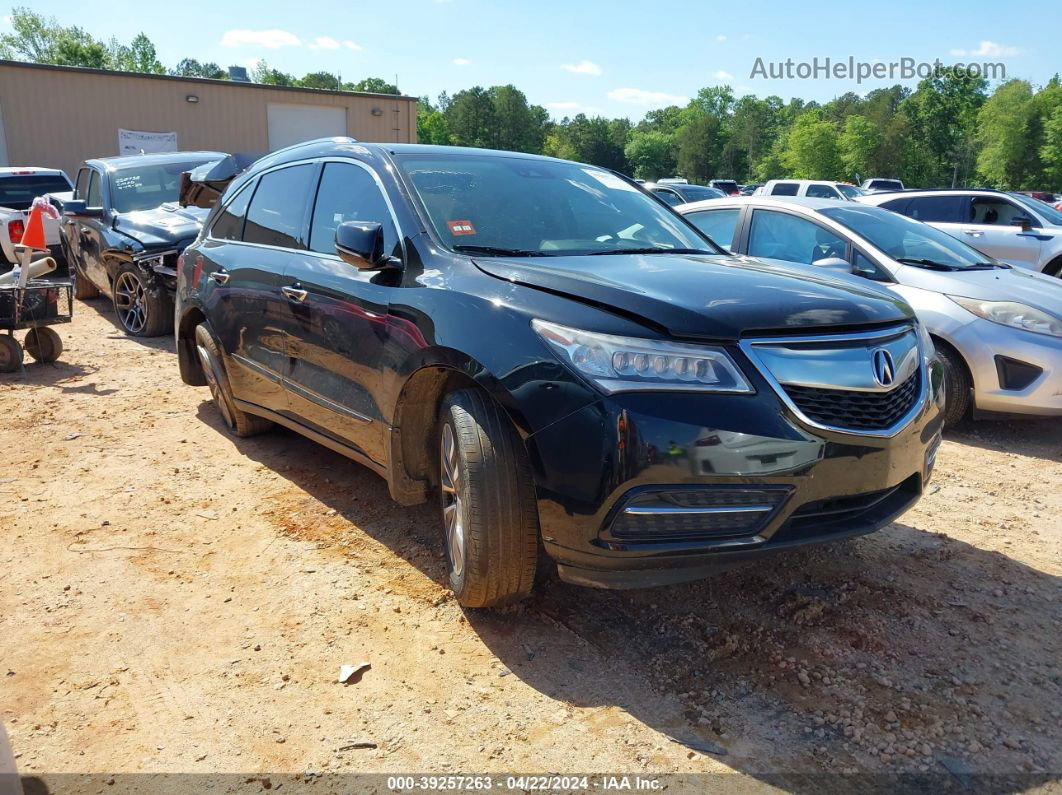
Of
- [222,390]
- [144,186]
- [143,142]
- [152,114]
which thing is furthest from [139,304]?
[152,114]

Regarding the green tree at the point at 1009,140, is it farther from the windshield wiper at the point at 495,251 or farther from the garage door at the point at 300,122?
the windshield wiper at the point at 495,251

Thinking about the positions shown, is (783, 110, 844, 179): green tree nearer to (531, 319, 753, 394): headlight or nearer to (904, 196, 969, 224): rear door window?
(904, 196, 969, 224): rear door window

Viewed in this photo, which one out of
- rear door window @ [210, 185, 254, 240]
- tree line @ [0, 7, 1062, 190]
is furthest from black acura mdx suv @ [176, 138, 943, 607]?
tree line @ [0, 7, 1062, 190]

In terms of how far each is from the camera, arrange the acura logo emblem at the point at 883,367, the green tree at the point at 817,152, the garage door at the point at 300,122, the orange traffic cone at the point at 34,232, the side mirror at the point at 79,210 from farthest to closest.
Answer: the green tree at the point at 817,152
the garage door at the point at 300,122
the side mirror at the point at 79,210
the orange traffic cone at the point at 34,232
the acura logo emblem at the point at 883,367

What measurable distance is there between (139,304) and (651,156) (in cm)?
11165

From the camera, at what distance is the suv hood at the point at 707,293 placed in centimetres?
248

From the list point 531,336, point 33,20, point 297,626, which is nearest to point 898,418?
point 531,336

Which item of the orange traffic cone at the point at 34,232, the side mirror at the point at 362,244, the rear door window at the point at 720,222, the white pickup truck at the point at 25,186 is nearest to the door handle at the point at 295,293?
the side mirror at the point at 362,244

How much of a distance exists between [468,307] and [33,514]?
268 cm

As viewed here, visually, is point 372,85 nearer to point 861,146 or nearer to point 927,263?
point 861,146

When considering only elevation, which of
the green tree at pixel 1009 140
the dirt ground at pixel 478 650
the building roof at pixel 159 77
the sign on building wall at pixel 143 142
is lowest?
the dirt ground at pixel 478 650

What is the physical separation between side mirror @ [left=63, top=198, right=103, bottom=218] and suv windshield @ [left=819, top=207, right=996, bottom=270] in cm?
737

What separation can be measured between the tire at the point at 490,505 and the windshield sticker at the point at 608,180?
178 cm

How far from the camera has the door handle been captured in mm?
3744
